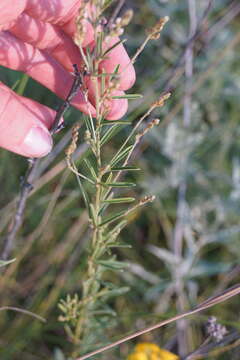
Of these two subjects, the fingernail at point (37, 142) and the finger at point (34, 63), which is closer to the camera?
the fingernail at point (37, 142)

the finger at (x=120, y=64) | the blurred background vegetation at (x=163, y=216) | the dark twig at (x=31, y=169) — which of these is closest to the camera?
the dark twig at (x=31, y=169)

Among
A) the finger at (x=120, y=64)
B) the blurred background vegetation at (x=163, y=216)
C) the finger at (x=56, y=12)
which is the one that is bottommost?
the blurred background vegetation at (x=163, y=216)

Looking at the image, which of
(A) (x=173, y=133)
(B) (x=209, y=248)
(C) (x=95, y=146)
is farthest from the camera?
(B) (x=209, y=248)

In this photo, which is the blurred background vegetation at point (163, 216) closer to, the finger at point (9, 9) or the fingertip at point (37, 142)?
the fingertip at point (37, 142)

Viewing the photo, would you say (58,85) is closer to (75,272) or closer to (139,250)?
(75,272)

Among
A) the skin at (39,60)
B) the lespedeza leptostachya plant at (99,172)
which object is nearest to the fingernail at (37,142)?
Answer: the skin at (39,60)

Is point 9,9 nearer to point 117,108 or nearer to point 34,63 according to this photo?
point 34,63

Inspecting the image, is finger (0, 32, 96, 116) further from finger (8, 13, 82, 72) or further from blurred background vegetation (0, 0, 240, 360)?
blurred background vegetation (0, 0, 240, 360)

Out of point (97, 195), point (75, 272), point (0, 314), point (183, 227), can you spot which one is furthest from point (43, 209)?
point (97, 195)
